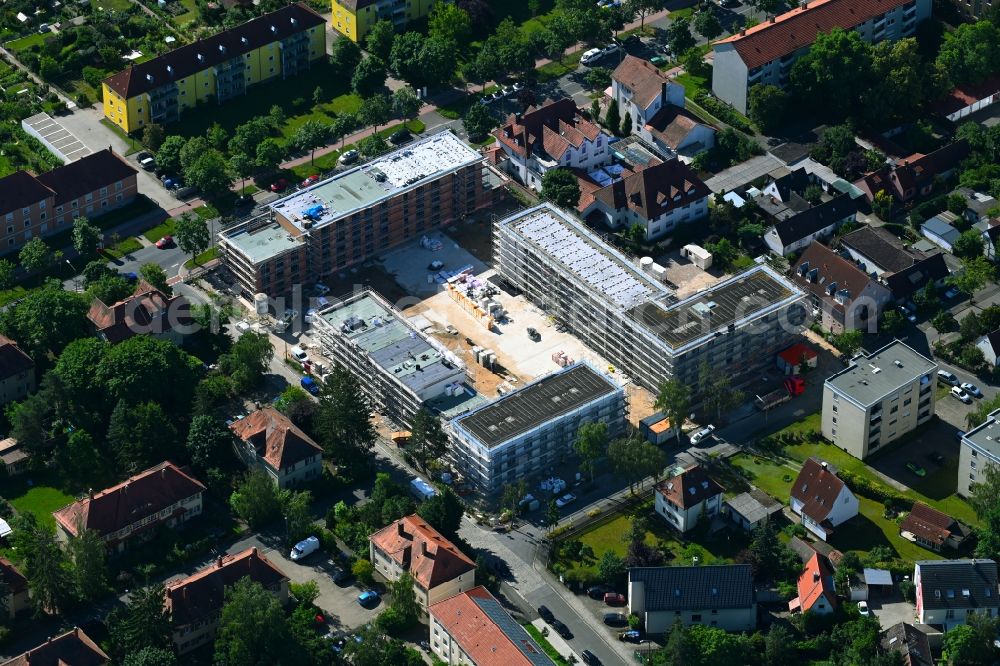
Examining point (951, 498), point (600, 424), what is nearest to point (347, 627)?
point (600, 424)

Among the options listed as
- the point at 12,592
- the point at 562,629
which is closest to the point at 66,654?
the point at 12,592

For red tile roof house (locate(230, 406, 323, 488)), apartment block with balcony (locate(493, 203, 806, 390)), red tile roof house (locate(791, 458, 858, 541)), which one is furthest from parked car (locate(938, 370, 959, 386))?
red tile roof house (locate(230, 406, 323, 488))

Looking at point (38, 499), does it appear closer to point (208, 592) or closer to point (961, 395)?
point (208, 592)

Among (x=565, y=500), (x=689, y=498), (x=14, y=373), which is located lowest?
(x=565, y=500)

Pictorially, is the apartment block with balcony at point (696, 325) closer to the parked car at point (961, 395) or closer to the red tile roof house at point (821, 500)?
the parked car at point (961, 395)

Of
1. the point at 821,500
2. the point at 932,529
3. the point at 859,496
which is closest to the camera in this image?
the point at 932,529

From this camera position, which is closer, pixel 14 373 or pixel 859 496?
pixel 859 496

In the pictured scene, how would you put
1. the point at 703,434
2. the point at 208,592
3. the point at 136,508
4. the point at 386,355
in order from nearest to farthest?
the point at 208,592
the point at 136,508
the point at 703,434
the point at 386,355

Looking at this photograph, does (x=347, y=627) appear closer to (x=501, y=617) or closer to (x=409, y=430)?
(x=501, y=617)
